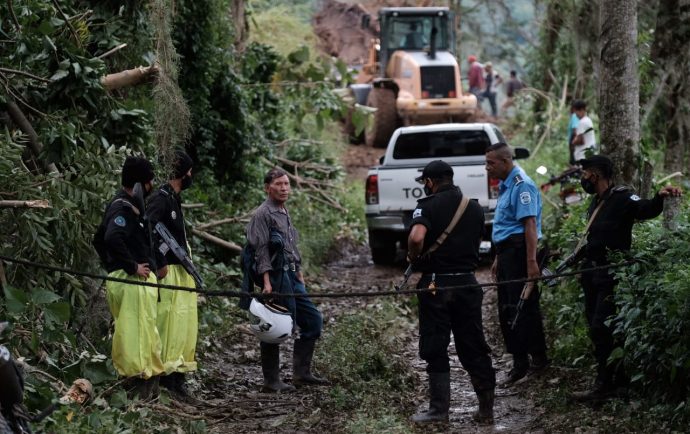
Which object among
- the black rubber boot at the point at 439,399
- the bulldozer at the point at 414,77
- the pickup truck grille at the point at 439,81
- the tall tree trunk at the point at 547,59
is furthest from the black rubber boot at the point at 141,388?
the tall tree trunk at the point at 547,59

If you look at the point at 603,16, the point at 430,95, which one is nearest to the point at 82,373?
the point at 603,16

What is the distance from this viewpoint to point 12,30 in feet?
29.8

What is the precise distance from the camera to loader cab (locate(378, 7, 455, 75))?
84.6ft

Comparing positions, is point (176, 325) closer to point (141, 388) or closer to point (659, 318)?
point (141, 388)

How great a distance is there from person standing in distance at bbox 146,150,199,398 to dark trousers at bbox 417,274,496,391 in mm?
1765

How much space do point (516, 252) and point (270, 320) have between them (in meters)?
2.14

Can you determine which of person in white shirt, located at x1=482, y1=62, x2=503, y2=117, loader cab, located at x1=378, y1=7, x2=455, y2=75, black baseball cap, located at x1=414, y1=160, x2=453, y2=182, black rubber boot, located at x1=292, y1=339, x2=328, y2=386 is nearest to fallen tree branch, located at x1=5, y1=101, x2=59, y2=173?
black rubber boot, located at x1=292, y1=339, x2=328, y2=386

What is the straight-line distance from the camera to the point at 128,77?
968cm

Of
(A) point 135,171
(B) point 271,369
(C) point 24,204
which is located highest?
(A) point 135,171

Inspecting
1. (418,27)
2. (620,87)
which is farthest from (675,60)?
Result: (418,27)

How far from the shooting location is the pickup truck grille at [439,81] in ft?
80.2

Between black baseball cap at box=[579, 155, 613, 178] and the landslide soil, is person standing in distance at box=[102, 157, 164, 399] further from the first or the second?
black baseball cap at box=[579, 155, 613, 178]

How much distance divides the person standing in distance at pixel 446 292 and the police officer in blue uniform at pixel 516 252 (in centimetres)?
101

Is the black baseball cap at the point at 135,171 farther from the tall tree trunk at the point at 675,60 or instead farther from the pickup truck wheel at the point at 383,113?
the pickup truck wheel at the point at 383,113
